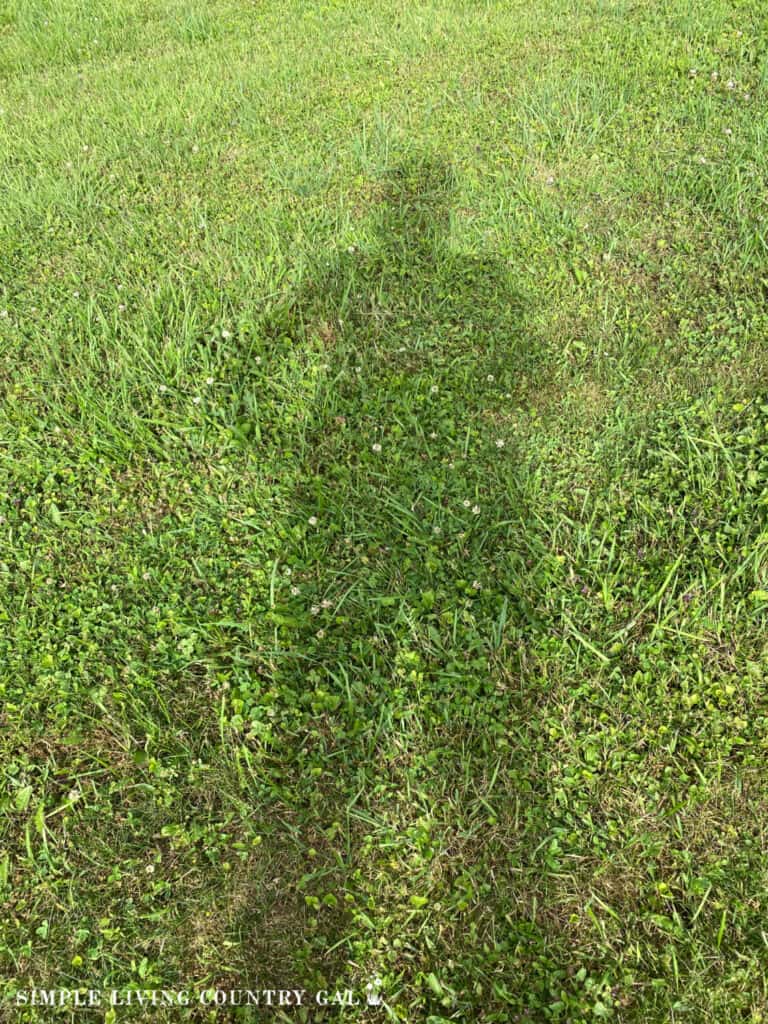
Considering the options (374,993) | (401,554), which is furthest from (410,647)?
(374,993)

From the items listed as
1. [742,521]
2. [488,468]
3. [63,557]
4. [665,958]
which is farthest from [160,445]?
[665,958]

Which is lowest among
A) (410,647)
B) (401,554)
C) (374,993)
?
(374,993)

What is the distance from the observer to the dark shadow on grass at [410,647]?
7.51ft

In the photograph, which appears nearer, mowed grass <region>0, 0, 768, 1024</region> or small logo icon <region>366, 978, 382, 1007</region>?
small logo icon <region>366, 978, 382, 1007</region>

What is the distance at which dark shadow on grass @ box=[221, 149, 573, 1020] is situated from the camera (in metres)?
2.29

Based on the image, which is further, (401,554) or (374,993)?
(401,554)

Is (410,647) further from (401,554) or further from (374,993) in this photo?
(374,993)

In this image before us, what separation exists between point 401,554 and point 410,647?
1.56 ft

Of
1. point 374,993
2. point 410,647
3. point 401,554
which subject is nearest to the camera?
point 374,993

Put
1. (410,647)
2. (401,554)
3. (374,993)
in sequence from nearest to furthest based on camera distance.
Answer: (374,993) < (410,647) < (401,554)

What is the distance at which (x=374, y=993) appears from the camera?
218cm

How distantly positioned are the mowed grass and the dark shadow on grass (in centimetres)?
2

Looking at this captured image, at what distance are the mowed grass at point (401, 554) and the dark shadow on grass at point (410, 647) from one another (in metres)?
0.02

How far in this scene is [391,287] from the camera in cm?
431
